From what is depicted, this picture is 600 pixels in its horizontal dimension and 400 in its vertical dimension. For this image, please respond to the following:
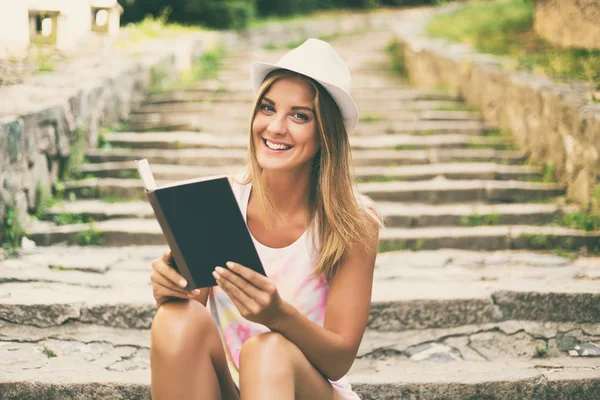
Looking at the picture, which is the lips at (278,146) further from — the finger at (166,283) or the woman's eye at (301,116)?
the finger at (166,283)

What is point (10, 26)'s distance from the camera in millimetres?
6309

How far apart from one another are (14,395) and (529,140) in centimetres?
414

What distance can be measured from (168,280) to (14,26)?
5346mm

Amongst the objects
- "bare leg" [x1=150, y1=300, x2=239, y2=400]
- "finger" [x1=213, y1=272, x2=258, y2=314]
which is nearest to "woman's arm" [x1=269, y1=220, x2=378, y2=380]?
"finger" [x1=213, y1=272, x2=258, y2=314]

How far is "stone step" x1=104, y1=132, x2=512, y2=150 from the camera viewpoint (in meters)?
5.61

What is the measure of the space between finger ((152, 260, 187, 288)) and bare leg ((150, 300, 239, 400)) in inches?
5.0

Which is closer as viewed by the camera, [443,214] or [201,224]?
[201,224]

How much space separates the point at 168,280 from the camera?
1.88 metres

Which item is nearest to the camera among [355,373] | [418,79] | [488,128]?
[355,373]

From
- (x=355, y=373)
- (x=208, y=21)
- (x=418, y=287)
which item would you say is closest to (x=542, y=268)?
(x=418, y=287)

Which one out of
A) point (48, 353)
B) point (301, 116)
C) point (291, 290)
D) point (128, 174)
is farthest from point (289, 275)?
point (128, 174)

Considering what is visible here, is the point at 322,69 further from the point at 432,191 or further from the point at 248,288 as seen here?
the point at 432,191

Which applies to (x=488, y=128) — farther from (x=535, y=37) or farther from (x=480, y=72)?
(x=535, y=37)

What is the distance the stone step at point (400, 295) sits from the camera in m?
2.87
